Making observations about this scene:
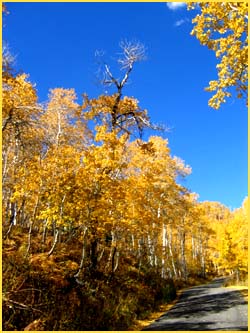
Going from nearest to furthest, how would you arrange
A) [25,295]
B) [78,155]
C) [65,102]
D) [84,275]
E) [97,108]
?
[25,295], [78,155], [84,275], [97,108], [65,102]

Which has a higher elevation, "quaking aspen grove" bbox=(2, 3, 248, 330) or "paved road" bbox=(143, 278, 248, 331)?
"quaking aspen grove" bbox=(2, 3, 248, 330)

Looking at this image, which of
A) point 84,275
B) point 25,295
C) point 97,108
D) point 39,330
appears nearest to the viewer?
point 39,330

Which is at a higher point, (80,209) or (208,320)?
(80,209)

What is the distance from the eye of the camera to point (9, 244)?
11.9 m

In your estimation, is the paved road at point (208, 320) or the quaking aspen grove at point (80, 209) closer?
the quaking aspen grove at point (80, 209)

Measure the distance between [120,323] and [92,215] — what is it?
12.1ft

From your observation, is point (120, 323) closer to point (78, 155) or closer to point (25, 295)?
point (25, 295)

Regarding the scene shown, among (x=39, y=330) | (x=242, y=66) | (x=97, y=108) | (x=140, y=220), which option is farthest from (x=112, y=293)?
(x=242, y=66)

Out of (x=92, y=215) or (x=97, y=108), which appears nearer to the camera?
(x=92, y=215)

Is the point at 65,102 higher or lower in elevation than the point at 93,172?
higher

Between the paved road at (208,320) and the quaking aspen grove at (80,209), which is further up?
the quaking aspen grove at (80,209)

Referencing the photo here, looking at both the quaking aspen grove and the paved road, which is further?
the paved road

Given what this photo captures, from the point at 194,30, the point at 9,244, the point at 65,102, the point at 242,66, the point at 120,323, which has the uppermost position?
the point at 65,102

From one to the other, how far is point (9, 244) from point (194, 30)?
27.8 ft
